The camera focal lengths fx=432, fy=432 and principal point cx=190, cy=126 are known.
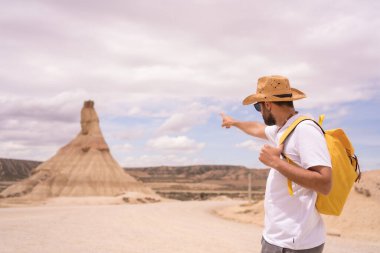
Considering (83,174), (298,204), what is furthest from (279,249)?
(83,174)

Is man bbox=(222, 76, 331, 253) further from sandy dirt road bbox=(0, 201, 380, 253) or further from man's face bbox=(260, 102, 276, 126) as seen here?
sandy dirt road bbox=(0, 201, 380, 253)

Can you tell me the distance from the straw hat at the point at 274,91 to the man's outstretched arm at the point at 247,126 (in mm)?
514

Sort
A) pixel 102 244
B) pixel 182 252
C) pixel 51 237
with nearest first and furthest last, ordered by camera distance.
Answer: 1. pixel 182 252
2. pixel 102 244
3. pixel 51 237

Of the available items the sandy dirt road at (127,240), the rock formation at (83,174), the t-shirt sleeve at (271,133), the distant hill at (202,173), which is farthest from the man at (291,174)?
the distant hill at (202,173)

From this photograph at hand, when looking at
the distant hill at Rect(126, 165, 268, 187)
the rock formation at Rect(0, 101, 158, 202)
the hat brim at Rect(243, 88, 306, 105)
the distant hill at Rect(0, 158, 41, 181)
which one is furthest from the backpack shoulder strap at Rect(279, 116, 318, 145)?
the distant hill at Rect(126, 165, 268, 187)

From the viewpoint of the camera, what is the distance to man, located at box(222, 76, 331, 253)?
262cm

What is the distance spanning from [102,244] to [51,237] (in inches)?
89.9

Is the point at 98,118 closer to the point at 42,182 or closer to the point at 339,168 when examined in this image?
the point at 42,182

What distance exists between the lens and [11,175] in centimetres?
12800

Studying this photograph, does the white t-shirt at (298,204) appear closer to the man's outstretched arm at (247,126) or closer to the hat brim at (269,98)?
the hat brim at (269,98)

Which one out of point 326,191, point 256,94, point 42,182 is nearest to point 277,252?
point 326,191

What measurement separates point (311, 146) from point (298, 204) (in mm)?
418

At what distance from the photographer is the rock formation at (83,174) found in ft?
160

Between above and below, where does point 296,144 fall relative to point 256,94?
below
